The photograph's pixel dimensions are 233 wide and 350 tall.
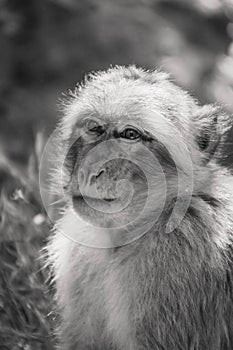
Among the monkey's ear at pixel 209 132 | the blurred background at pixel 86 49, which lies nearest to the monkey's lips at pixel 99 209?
the monkey's ear at pixel 209 132

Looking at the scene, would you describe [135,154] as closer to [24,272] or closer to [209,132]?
[209,132]

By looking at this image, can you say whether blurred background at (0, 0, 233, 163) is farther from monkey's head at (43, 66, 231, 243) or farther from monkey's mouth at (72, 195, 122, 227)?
monkey's mouth at (72, 195, 122, 227)

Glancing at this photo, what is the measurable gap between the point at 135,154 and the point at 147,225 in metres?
0.29

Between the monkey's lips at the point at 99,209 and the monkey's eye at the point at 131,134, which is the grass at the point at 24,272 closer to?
the monkey's lips at the point at 99,209

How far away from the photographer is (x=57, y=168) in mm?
3559

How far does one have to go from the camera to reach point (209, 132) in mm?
3412

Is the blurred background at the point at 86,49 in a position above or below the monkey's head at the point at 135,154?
above

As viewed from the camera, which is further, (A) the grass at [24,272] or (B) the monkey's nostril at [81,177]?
(A) the grass at [24,272]

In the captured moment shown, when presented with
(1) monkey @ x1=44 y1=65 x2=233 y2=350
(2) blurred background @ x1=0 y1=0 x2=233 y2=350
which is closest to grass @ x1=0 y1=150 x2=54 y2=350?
(2) blurred background @ x1=0 y1=0 x2=233 y2=350

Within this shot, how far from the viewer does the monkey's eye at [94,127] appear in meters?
3.31

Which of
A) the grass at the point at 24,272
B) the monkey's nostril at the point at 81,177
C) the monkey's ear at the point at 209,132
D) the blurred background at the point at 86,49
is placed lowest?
the grass at the point at 24,272

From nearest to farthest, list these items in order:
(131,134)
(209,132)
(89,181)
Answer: (89,181) → (131,134) → (209,132)

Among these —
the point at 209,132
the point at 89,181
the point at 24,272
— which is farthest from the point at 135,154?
the point at 24,272

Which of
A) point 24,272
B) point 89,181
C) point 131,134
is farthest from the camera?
point 24,272
